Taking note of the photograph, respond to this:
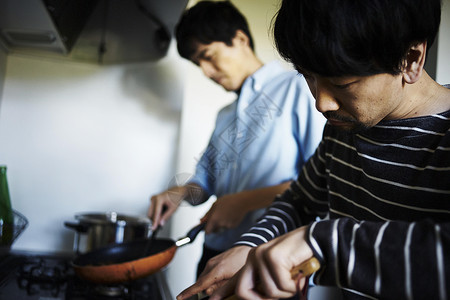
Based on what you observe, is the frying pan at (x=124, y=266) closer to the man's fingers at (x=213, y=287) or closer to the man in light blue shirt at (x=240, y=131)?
the man in light blue shirt at (x=240, y=131)

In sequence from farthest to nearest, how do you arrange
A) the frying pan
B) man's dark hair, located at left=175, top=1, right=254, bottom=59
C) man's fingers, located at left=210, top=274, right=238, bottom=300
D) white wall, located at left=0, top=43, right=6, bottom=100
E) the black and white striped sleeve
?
white wall, located at left=0, top=43, right=6, bottom=100
man's dark hair, located at left=175, top=1, right=254, bottom=59
the frying pan
man's fingers, located at left=210, top=274, right=238, bottom=300
the black and white striped sleeve

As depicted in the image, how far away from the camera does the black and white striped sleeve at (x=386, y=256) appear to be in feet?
1.26

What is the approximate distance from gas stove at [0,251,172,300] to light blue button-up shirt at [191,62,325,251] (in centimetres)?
21

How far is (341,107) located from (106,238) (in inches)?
35.5

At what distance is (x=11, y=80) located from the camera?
1.52 metres

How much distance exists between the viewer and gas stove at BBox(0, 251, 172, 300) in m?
1.00

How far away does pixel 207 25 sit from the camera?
3.75 ft

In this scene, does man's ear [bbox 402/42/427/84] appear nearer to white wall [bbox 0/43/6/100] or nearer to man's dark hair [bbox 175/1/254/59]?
man's dark hair [bbox 175/1/254/59]

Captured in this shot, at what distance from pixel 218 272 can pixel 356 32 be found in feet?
1.20

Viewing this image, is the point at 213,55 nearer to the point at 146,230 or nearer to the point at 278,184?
the point at 278,184

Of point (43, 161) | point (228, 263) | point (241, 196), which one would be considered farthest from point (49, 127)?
point (228, 263)

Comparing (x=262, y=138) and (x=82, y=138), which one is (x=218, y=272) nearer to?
(x=262, y=138)

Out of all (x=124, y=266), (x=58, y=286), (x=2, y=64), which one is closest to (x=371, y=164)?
(x=124, y=266)

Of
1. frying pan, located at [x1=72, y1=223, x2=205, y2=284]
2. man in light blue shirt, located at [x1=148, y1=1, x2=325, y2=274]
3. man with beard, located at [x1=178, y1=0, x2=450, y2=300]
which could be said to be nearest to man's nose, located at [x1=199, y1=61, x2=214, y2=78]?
man in light blue shirt, located at [x1=148, y1=1, x2=325, y2=274]
